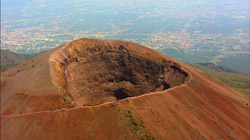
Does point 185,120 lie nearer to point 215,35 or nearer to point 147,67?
point 147,67

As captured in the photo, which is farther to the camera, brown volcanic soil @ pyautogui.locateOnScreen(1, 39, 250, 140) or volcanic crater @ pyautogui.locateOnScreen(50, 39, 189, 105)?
volcanic crater @ pyautogui.locateOnScreen(50, 39, 189, 105)

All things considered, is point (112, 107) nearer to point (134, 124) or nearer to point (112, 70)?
point (134, 124)

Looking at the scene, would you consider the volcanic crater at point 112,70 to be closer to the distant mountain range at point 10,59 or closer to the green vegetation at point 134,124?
the green vegetation at point 134,124

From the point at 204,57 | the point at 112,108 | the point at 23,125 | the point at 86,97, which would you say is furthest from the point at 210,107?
the point at 204,57

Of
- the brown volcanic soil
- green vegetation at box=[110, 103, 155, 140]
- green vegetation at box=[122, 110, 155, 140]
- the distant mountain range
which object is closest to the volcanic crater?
the brown volcanic soil

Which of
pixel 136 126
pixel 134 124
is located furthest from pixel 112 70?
pixel 136 126

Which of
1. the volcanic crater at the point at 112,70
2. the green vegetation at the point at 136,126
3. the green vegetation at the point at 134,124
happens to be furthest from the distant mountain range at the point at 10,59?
the green vegetation at the point at 136,126

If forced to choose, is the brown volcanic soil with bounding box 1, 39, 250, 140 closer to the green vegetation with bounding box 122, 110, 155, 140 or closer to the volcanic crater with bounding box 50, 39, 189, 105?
the green vegetation with bounding box 122, 110, 155, 140
